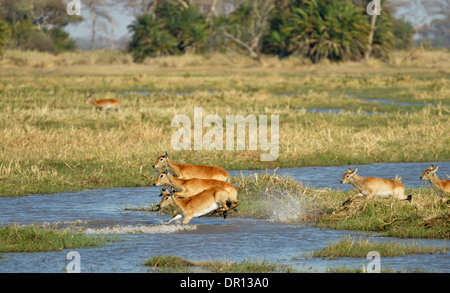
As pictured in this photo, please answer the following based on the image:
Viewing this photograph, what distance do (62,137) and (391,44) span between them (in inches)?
1637

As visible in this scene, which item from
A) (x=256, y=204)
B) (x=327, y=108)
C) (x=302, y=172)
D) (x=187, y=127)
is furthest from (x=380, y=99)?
(x=256, y=204)

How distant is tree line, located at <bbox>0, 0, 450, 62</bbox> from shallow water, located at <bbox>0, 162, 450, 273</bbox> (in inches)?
1461

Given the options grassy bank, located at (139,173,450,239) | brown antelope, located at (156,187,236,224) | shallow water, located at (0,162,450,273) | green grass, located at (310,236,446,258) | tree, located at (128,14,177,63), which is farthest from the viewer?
tree, located at (128,14,177,63)

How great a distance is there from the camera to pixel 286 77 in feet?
147

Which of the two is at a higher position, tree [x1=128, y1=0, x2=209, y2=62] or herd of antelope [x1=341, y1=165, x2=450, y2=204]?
tree [x1=128, y1=0, x2=209, y2=62]

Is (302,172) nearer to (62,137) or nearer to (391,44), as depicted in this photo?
(62,137)

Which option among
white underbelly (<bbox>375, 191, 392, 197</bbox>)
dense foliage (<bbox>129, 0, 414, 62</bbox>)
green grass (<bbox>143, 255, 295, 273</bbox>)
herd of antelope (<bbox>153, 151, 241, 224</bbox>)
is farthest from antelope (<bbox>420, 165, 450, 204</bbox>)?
dense foliage (<bbox>129, 0, 414, 62</bbox>)

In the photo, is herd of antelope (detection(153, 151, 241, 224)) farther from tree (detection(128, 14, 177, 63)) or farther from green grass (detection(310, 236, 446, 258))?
tree (detection(128, 14, 177, 63))

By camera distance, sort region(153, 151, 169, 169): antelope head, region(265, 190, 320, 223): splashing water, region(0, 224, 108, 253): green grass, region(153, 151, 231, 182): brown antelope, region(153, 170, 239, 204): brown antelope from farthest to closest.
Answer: region(153, 151, 231, 182): brown antelope, region(153, 151, 169, 169): antelope head, region(265, 190, 320, 223): splashing water, region(153, 170, 239, 204): brown antelope, region(0, 224, 108, 253): green grass

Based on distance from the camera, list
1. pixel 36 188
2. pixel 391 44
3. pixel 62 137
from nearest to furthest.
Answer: pixel 36 188
pixel 62 137
pixel 391 44

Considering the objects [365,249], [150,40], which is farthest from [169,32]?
[365,249]

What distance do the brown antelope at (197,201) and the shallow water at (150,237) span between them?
0.31 m

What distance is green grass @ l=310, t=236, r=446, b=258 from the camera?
9.77m

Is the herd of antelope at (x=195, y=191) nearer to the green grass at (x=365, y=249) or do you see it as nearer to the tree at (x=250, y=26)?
the green grass at (x=365, y=249)
